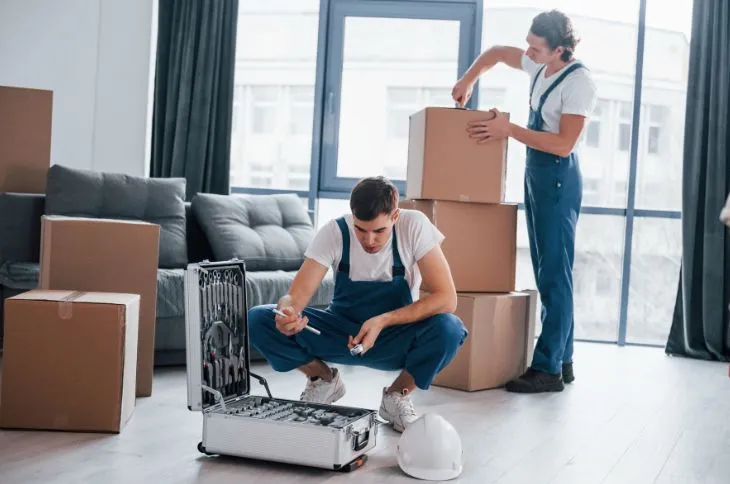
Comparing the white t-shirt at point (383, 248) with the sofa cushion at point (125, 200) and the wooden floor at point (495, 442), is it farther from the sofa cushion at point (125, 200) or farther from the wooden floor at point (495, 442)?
the sofa cushion at point (125, 200)

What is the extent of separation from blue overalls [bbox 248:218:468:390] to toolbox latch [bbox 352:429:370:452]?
33 centimetres

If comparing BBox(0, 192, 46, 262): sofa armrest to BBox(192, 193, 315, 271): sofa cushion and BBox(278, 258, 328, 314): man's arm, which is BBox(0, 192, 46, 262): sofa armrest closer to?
BBox(192, 193, 315, 271): sofa cushion

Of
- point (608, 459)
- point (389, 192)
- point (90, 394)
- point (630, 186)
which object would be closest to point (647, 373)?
point (630, 186)

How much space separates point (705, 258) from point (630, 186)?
64 centimetres

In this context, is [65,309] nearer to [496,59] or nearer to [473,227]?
[473,227]

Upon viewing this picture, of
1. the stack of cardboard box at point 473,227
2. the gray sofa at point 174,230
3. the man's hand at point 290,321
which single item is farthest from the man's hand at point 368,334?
the gray sofa at point 174,230

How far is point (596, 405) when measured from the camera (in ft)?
11.1

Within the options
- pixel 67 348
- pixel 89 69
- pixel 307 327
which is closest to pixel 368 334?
pixel 307 327

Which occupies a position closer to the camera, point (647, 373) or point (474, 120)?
point (474, 120)

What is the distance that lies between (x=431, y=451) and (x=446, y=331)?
47cm

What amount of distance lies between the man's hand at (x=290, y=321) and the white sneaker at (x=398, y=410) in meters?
0.40

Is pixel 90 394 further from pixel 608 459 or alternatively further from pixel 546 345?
pixel 546 345

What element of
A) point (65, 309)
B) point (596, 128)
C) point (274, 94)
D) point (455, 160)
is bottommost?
point (65, 309)

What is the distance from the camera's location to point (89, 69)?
5195 millimetres
